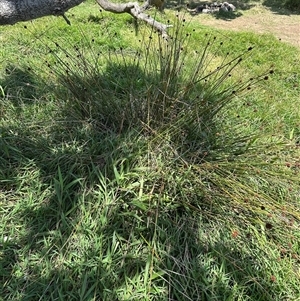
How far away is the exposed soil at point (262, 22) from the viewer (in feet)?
21.6

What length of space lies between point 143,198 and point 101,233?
30 centimetres

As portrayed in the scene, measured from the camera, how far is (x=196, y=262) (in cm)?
175

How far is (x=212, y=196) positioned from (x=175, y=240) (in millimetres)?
349

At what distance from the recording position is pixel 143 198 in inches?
72.9

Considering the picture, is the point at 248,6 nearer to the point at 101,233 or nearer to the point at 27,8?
Result: the point at 27,8

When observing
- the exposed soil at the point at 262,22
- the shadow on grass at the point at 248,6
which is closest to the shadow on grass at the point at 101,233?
the exposed soil at the point at 262,22

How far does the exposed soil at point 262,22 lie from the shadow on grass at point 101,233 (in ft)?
16.9

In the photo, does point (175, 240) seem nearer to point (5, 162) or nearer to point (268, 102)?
point (5, 162)

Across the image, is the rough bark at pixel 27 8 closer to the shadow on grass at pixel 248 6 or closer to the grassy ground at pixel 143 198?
the grassy ground at pixel 143 198

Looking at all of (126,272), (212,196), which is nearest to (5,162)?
(126,272)

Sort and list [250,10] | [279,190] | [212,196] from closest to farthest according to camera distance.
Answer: [212,196], [279,190], [250,10]

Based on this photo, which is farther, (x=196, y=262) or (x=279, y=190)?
(x=279, y=190)

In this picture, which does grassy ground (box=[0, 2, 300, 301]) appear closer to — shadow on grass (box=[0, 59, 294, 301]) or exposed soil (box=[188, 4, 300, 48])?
shadow on grass (box=[0, 59, 294, 301])

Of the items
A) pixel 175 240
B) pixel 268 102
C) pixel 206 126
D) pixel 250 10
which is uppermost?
pixel 206 126
